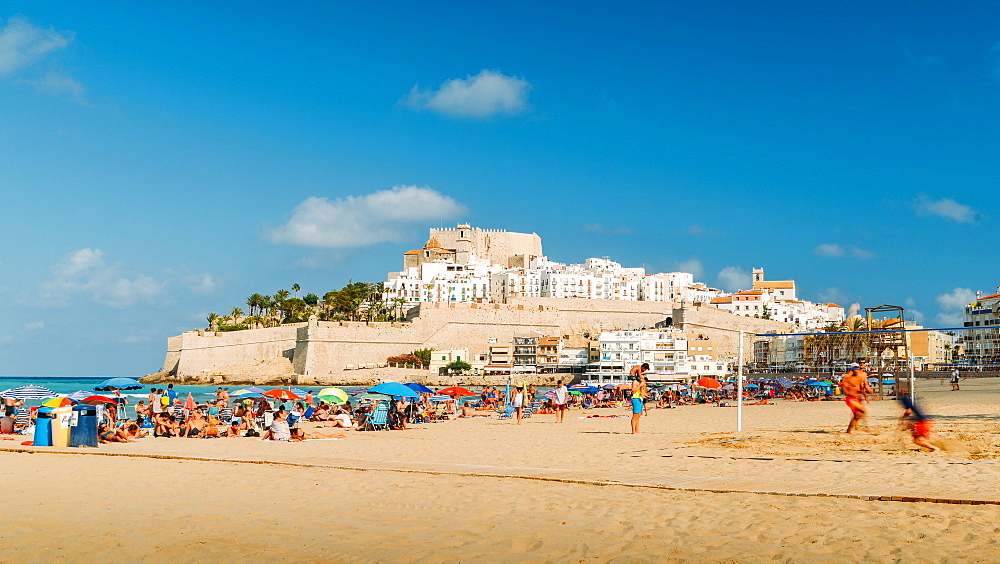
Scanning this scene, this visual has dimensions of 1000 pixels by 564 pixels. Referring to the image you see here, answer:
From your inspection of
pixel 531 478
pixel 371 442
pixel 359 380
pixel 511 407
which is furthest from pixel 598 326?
pixel 531 478

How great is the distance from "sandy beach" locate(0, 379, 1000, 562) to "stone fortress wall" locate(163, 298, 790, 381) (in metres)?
61.6

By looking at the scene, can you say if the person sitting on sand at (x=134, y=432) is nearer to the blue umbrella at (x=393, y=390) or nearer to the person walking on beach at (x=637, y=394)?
the blue umbrella at (x=393, y=390)

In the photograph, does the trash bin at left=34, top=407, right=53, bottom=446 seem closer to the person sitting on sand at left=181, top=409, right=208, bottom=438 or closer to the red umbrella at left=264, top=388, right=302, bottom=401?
the person sitting on sand at left=181, top=409, right=208, bottom=438

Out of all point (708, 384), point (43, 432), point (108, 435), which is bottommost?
point (708, 384)

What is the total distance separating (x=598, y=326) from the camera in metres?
83.0

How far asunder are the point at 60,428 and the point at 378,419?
5.97 meters

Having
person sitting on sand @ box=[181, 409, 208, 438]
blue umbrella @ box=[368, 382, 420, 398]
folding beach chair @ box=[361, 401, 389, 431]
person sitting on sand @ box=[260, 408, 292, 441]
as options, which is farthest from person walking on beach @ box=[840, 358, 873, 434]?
person sitting on sand @ box=[181, 409, 208, 438]

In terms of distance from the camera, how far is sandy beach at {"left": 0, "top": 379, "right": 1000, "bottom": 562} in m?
4.80

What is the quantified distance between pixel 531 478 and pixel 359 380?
64.4 metres

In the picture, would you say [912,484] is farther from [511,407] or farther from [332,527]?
[511,407]

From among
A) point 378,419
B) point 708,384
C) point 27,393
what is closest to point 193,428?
point 378,419

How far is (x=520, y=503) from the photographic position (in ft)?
21.1

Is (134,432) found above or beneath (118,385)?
beneath

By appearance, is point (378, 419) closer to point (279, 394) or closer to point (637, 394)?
point (279, 394)
